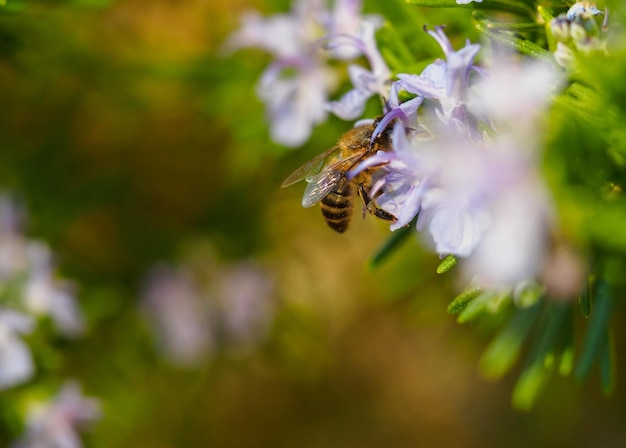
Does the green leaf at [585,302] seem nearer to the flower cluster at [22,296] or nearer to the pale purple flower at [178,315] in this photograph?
the flower cluster at [22,296]

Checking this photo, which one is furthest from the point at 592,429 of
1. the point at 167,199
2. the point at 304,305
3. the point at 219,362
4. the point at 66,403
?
the point at 66,403

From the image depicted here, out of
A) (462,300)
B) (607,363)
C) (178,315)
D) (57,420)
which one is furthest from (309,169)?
(178,315)

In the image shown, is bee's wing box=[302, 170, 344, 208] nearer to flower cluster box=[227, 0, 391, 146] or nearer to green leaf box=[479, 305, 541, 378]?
flower cluster box=[227, 0, 391, 146]

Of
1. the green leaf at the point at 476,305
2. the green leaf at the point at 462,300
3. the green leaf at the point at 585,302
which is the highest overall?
the green leaf at the point at 462,300

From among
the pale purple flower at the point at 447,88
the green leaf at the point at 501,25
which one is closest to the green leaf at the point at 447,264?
the pale purple flower at the point at 447,88

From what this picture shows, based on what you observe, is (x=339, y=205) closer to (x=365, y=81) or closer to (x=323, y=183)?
(x=323, y=183)

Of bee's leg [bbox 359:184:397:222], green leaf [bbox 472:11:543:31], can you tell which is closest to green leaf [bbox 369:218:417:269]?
bee's leg [bbox 359:184:397:222]

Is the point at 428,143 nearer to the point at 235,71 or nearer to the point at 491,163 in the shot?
the point at 491,163
